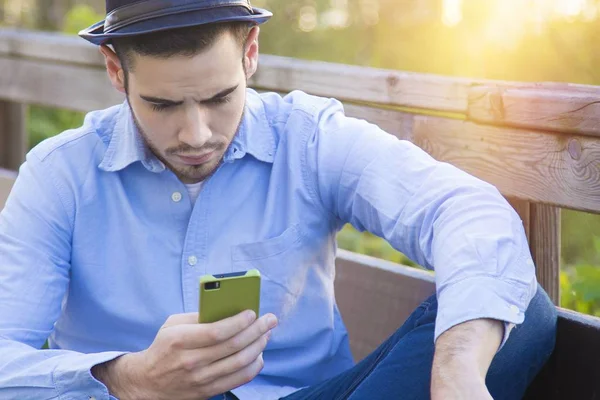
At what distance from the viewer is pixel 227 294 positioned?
6.58 ft

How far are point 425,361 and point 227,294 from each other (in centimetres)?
48

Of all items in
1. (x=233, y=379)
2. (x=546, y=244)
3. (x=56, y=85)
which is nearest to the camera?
(x=233, y=379)

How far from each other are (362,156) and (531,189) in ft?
1.71

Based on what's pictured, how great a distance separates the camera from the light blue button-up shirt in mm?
Result: 2453

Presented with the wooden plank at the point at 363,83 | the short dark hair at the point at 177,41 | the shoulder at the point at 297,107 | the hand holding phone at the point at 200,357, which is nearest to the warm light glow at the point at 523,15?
the wooden plank at the point at 363,83

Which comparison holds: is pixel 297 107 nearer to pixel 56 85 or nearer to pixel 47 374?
pixel 47 374

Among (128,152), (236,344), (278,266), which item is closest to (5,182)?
(128,152)

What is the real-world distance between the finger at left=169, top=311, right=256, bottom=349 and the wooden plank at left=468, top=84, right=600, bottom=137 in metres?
1.03

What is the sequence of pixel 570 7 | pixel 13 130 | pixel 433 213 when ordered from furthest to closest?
pixel 13 130 < pixel 570 7 < pixel 433 213

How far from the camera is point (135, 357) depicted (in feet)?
7.20

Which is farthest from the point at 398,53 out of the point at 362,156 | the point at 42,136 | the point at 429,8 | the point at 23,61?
the point at 362,156

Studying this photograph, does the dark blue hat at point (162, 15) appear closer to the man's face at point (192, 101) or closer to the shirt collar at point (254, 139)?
the man's face at point (192, 101)

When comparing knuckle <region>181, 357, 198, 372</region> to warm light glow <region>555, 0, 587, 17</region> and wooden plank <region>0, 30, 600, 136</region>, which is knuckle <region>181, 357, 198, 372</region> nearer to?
wooden plank <region>0, 30, 600, 136</region>

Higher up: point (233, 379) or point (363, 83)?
point (363, 83)
